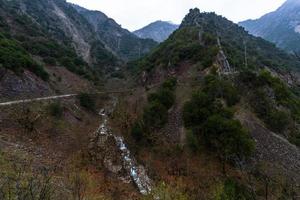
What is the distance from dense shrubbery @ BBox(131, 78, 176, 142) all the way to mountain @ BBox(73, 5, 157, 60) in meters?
89.0

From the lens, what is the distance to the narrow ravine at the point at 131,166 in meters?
Result: 26.7

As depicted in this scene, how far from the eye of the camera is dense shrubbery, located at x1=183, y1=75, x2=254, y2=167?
3019 centimetres

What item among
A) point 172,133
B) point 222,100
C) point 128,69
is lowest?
point 128,69

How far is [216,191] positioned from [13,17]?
62313 mm

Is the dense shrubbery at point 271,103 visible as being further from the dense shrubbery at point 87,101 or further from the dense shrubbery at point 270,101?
the dense shrubbery at point 87,101

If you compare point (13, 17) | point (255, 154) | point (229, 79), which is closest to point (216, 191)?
point (255, 154)

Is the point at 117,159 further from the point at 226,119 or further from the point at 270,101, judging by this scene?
the point at 270,101

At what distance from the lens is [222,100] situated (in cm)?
3634

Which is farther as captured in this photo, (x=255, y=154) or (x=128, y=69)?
(x=128, y=69)

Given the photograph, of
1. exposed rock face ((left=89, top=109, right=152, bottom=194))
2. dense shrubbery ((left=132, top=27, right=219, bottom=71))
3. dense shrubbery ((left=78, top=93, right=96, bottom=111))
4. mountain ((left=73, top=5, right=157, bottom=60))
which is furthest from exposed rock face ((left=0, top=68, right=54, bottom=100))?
mountain ((left=73, top=5, right=157, bottom=60))

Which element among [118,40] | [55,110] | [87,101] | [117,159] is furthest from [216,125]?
[118,40]

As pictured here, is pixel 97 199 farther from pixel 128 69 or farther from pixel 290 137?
pixel 128 69

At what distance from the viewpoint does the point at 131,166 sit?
29141mm

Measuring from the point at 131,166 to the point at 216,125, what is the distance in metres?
8.57
